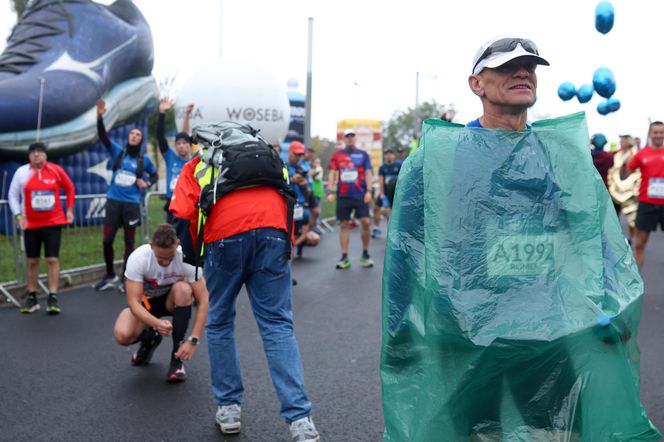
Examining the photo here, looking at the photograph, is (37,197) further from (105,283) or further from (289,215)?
(289,215)

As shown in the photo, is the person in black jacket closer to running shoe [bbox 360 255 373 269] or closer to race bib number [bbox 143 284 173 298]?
running shoe [bbox 360 255 373 269]

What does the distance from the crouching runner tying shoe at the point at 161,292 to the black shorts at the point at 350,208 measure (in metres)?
5.67

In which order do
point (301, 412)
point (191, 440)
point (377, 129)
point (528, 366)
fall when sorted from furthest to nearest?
point (377, 129), point (191, 440), point (301, 412), point (528, 366)

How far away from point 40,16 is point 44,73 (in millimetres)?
1464

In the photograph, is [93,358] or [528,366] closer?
[528,366]

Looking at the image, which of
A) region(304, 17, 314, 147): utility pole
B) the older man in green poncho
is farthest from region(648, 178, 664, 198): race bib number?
region(304, 17, 314, 147): utility pole

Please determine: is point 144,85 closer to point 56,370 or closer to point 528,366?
point 56,370

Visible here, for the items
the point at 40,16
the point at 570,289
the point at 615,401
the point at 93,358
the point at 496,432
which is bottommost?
the point at 93,358

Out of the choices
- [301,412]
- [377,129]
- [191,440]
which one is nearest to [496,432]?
[301,412]

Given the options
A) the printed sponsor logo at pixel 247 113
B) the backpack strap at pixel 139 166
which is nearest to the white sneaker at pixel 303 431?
the backpack strap at pixel 139 166

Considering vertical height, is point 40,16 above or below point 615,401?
above

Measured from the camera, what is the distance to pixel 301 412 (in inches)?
139

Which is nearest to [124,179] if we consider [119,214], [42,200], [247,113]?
[119,214]

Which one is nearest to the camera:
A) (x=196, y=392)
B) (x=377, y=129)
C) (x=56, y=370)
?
(x=196, y=392)
